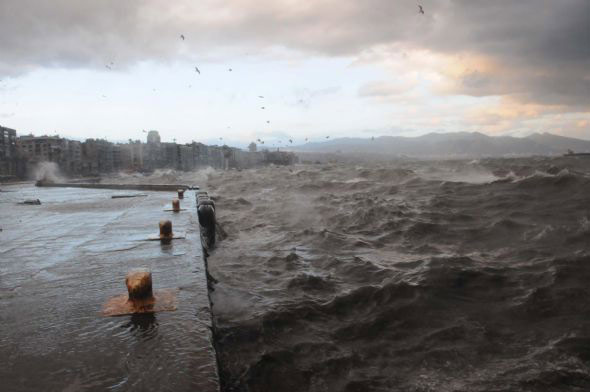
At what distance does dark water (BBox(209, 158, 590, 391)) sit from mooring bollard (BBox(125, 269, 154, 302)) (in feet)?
3.67

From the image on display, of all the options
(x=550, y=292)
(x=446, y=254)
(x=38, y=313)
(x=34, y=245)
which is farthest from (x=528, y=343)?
(x=34, y=245)

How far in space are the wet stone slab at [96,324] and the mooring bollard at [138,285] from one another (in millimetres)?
306

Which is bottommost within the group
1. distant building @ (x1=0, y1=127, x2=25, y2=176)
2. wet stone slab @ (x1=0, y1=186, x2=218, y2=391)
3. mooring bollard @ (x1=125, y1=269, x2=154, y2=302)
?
wet stone slab @ (x1=0, y1=186, x2=218, y2=391)

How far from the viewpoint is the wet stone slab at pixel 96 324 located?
273 cm

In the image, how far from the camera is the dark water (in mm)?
4285

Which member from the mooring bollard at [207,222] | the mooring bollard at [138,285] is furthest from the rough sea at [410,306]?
the mooring bollard at [138,285]

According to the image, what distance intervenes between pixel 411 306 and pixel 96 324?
13.8ft

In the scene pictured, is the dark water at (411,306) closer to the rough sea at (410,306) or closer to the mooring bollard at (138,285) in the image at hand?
the rough sea at (410,306)

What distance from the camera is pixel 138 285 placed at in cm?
401

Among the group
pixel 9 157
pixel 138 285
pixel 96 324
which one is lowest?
pixel 96 324

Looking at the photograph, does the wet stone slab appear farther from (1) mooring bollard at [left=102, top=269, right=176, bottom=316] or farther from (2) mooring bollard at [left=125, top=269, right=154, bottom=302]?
(2) mooring bollard at [left=125, top=269, right=154, bottom=302]

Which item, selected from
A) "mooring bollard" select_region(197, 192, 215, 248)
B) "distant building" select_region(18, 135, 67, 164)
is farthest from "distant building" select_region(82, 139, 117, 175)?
"mooring bollard" select_region(197, 192, 215, 248)

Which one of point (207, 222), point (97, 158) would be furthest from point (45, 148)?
point (207, 222)

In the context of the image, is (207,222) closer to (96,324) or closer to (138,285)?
(138,285)
